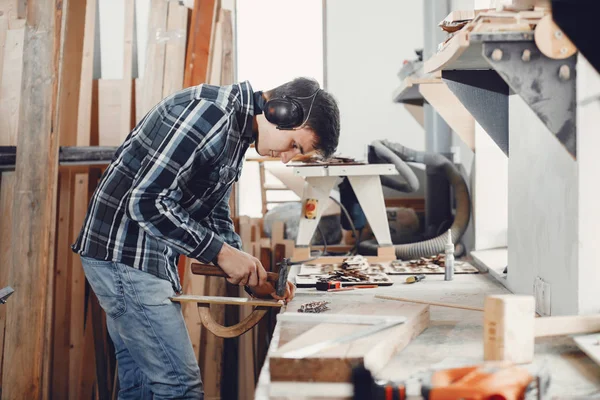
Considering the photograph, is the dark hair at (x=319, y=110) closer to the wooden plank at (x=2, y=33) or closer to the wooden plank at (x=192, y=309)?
the wooden plank at (x=192, y=309)

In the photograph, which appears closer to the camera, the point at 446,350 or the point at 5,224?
the point at 446,350

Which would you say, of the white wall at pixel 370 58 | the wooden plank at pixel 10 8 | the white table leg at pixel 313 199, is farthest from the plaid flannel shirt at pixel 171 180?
the white wall at pixel 370 58

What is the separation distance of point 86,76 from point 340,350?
315 cm

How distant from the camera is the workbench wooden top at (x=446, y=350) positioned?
1.40m

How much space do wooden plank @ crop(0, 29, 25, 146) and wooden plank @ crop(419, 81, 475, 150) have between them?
2.33 meters

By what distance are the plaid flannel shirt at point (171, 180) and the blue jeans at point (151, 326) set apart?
5 centimetres

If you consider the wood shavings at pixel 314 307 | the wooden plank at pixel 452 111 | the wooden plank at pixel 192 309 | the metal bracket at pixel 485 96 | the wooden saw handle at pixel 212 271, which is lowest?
the wooden plank at pixel 192 309

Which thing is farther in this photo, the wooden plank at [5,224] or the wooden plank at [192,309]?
the wooden plank at [192,309]

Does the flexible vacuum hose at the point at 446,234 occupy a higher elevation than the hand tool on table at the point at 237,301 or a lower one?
higher

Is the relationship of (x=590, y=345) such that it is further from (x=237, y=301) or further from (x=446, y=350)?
(x=237, y=301)

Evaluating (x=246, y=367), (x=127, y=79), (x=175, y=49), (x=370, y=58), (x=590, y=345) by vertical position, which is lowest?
(x=246, y=367)

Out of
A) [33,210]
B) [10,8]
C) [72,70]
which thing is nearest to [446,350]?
[33,210]

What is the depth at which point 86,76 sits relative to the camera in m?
4.07

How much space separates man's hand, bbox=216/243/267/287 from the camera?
2.24 meters
